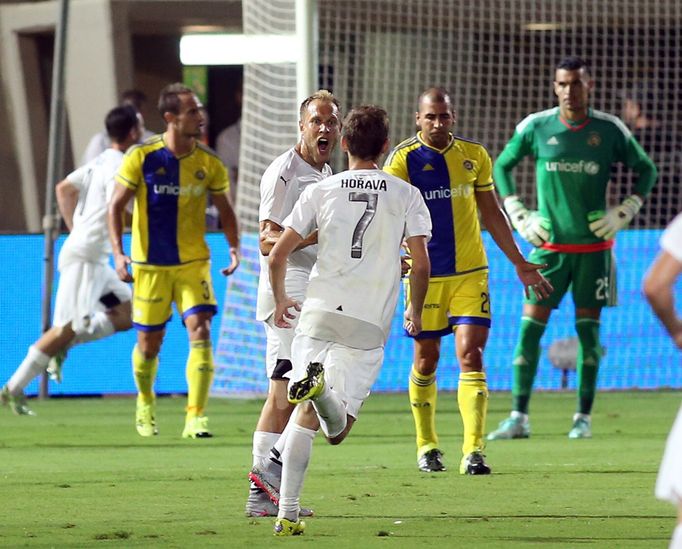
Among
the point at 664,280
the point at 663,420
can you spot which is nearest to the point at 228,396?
the point at 663,420

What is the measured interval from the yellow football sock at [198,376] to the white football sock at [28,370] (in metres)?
2.23

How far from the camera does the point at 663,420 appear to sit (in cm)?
1291

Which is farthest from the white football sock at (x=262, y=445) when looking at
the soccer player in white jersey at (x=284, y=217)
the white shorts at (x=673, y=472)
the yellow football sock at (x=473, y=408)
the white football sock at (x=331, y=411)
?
the white shorts at (x=673, y=472)

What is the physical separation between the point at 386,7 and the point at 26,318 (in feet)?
19.2

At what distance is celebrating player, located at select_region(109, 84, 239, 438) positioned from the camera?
1172cm

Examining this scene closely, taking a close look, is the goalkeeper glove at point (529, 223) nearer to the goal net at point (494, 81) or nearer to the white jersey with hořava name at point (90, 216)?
the white jersey with hořava name at point (90, 216)

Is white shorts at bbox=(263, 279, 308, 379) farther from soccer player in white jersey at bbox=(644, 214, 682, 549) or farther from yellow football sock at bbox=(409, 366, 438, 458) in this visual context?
soccer player in white jersey at bbox=(644, 214, 682, 549)

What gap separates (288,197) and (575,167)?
4.31 meters

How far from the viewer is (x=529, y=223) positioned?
38.3 ft

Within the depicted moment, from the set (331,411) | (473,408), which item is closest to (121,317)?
(473,408)

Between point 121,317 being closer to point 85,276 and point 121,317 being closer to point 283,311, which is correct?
point 85,276

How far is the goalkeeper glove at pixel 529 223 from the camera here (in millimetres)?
11680

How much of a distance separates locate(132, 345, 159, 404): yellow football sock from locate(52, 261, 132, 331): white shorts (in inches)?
68.2

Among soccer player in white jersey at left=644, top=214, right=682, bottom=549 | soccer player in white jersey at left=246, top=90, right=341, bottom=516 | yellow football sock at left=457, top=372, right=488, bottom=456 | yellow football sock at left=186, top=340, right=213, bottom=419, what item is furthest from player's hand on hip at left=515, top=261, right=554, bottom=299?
soccer player in white jersey at left=644, top=214, right=682, bottom=549
